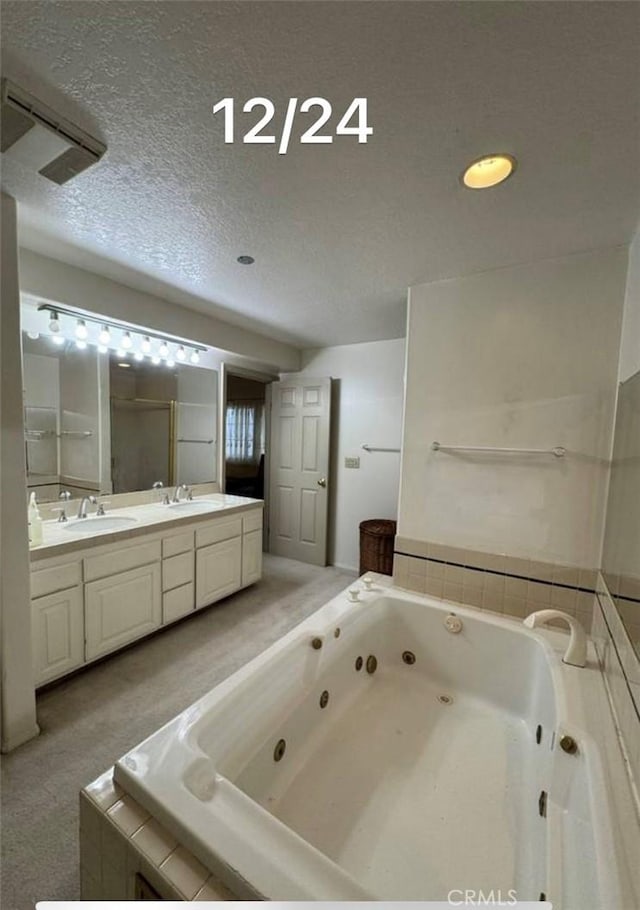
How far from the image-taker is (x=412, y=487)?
210 cm

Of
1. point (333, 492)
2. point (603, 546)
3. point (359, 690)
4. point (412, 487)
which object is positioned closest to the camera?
point (603, 546)

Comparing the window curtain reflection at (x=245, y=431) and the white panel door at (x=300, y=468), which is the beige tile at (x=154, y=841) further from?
the window curtain reflection at (x=245, y=431)

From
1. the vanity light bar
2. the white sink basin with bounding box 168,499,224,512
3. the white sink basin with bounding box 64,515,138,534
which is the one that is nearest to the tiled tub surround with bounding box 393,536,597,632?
the white sink basin with bounding box 168,499,224,512

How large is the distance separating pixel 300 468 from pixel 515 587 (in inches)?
93.7

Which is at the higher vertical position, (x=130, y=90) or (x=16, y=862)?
(x=130, y=90)

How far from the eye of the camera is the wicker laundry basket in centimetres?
295

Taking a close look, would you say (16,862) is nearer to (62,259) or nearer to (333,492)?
(62,259)

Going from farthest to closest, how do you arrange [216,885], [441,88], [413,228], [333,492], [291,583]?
[333,492] → [291,583] → [413,228] → [441,88] → [216,885]

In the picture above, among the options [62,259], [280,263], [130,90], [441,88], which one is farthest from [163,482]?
[441,88]

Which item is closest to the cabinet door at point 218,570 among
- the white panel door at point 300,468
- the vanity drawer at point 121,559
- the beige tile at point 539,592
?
the vanity drawer at point 121,559

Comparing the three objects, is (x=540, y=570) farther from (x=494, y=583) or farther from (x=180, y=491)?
(x=180, y=491)

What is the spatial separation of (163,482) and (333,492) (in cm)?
164

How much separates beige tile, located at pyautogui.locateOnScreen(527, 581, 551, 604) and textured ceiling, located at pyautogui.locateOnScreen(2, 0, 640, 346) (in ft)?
5.26

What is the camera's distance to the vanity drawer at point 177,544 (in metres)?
2.32
